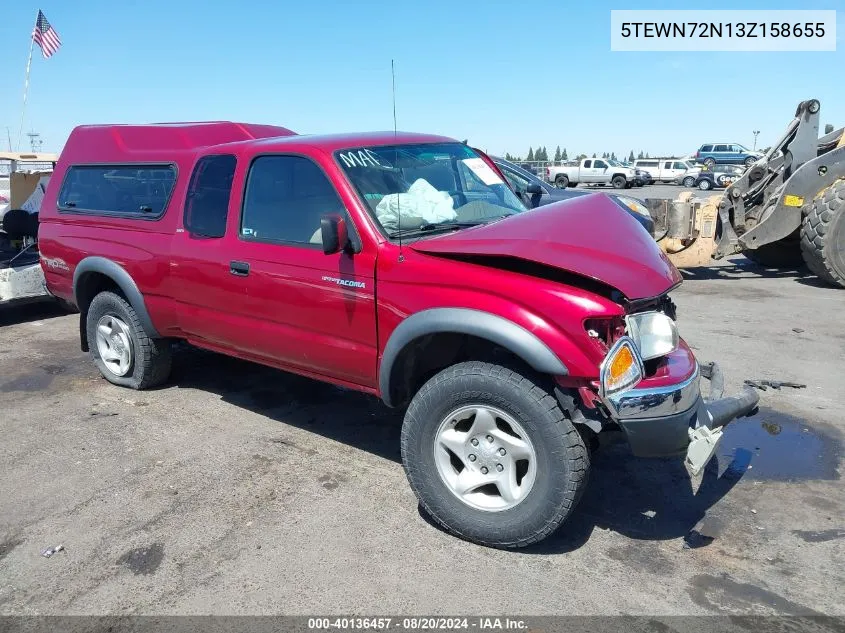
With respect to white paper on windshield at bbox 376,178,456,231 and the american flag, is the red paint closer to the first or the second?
white paper on windshield at bbox 376,178,456,231

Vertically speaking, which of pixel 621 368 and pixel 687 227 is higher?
pixel 687 227

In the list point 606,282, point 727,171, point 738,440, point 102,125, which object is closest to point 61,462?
point 102,125

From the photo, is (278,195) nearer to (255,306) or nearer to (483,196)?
(255,306)

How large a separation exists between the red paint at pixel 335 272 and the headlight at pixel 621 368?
0.17 feet

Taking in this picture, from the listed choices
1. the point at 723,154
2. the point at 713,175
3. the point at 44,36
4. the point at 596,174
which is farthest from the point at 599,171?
the point at 44,36

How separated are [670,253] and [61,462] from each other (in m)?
8.72

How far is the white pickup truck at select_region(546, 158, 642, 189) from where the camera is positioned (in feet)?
134

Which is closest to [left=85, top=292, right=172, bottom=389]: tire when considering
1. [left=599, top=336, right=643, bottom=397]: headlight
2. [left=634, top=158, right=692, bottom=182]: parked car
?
[left=599, top=336, right=643, bottom=397]: headlight

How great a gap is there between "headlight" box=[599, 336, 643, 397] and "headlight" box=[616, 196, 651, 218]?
7.04 m

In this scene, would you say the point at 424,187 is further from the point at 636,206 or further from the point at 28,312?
the point at 28,312

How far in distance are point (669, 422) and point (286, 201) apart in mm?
2513

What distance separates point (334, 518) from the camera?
3.62 meters

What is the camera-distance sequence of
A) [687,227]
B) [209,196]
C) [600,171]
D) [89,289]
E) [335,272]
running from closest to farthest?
[335,272] < [209,196] < [89,289] < [687,227] < [600,171]

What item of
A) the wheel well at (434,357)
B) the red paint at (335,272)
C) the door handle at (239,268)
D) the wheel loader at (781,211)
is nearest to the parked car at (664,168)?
the wheel loader at (781,211)
